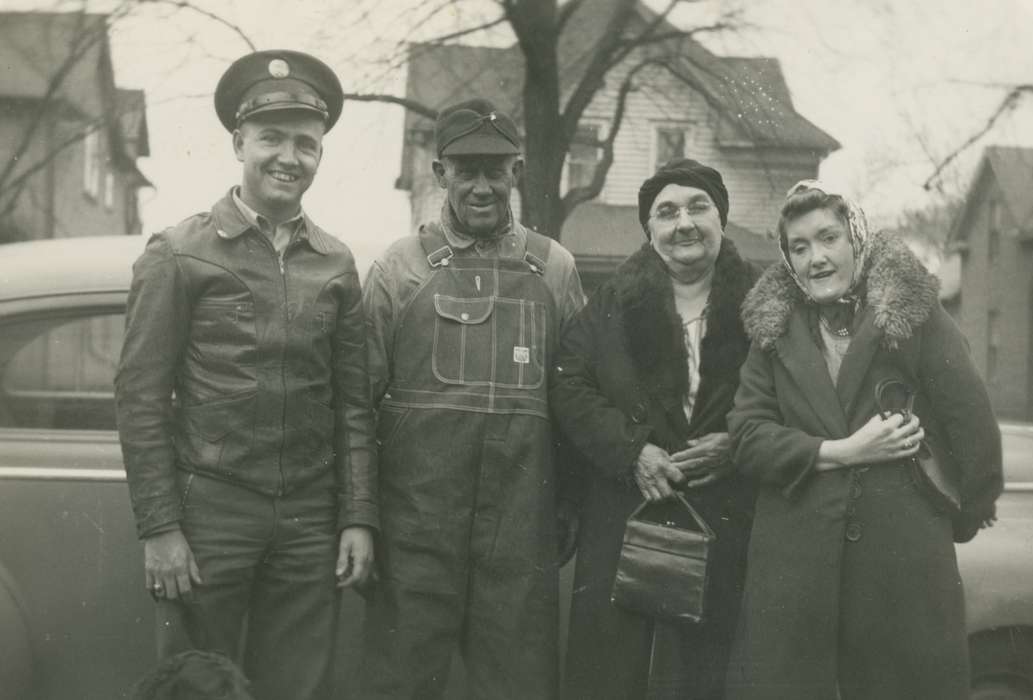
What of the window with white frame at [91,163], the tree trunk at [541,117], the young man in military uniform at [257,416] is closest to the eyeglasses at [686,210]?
the young man in military uniform at [257,416]

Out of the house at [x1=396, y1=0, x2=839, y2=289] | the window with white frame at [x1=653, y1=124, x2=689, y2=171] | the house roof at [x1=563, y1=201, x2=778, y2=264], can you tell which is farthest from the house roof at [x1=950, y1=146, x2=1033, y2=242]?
the window with white frame at [x1=653, y1=124, x2=689, y2=171]

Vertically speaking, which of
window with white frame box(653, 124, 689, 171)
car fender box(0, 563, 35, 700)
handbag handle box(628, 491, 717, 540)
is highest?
window with white frame box(653, 124, 689, 171)

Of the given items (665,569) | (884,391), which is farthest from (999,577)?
(665,569)

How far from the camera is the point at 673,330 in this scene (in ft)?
10.0

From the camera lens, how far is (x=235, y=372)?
271 centimetres

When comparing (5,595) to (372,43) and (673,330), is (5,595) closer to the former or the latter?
(673,330)

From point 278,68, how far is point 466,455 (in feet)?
3.87

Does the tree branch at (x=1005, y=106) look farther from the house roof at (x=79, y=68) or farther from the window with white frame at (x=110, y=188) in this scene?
the window with white frame at (x=110, y=188)

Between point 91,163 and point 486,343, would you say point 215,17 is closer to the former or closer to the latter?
point 91,163

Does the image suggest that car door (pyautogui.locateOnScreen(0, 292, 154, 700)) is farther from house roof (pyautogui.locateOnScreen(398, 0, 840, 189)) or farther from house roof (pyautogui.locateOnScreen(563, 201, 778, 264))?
house roof (pyautogui.locateOnScreen(563, 201, 778, 264))

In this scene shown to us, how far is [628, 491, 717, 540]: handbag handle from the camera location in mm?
2939

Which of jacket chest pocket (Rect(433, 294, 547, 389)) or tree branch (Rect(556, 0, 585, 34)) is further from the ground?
tree branch (Rect(556, 0, 585, 34))

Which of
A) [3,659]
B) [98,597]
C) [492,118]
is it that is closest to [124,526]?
[98,597]

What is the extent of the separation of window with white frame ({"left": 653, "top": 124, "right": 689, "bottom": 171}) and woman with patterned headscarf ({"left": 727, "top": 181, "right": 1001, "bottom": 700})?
5085mm
